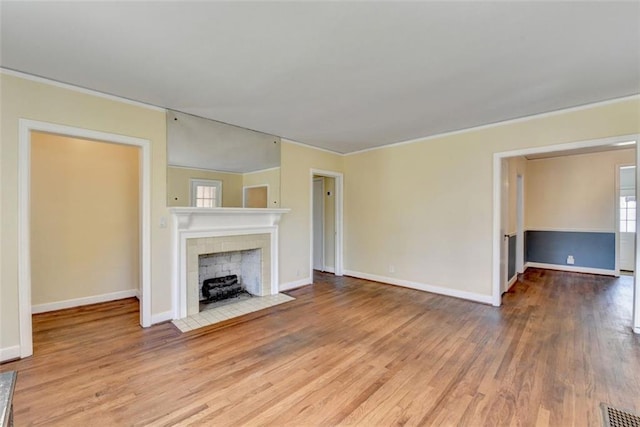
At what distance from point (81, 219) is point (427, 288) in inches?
204

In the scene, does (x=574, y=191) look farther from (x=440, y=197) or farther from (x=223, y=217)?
(x=223, y=217)

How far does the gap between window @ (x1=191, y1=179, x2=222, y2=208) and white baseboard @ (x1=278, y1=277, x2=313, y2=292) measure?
1.70 meters

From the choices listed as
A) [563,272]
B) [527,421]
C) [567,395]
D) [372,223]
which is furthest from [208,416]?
[563,272]

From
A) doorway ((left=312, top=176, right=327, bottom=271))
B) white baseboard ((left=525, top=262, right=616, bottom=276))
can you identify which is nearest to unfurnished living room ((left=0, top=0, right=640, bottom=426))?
white baseboard ((left=525, top=262, right=616, bottom=276))

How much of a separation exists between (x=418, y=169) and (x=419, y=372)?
316 centimetres

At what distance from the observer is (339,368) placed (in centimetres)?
233

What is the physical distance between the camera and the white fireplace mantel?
11.0 ft

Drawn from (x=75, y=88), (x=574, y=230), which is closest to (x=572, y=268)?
(x=574, y=230)

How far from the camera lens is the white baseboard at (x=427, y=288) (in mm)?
3965

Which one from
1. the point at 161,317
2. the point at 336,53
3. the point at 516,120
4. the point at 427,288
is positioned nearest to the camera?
the point at 336,53

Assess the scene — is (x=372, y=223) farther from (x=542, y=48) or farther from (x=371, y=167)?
(x=542, y=48)

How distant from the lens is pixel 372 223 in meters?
5.21

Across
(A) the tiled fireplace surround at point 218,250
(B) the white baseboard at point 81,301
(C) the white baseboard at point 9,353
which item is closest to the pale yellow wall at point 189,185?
(A) the tiled fireplace surround at point 218,250

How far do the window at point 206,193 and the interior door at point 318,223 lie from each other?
278cm
